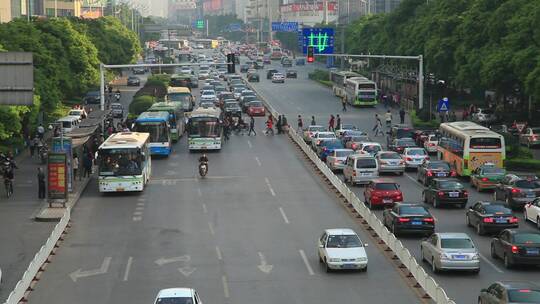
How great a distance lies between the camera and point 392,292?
105 feet

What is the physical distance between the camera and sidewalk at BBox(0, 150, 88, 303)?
36.6 meters

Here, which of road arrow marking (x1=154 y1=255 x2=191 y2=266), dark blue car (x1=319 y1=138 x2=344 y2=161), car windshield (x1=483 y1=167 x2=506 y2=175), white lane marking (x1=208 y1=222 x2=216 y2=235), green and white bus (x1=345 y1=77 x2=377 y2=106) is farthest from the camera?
green and white bus (x1=345 y1=77 x2=377 y2=106)

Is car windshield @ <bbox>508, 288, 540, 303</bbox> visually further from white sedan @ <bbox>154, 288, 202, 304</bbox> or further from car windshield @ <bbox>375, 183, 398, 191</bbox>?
car windshield @ <bbox>375, 183, 398, 191</bbox>

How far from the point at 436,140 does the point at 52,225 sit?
101 ft

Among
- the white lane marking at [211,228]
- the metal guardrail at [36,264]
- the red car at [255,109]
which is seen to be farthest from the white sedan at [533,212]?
the red car at [255,109]

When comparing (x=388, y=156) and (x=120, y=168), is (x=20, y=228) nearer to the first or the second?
(x=120, y=168)

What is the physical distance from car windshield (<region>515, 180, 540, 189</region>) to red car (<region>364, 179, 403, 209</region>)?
4.97 metres

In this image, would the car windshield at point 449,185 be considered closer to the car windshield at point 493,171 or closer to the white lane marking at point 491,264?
the car windshield at point 493,171

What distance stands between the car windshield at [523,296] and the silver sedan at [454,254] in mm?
7036

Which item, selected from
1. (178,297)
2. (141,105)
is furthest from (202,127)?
(178,297)

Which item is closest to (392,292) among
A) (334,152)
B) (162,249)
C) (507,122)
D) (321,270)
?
(321,270)

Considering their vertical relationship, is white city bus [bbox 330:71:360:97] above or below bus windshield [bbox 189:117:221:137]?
above

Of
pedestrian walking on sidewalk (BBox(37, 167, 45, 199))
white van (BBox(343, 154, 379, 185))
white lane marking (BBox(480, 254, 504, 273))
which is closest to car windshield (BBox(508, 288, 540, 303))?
white lane marking (BBox(480, 254, 504, 273))

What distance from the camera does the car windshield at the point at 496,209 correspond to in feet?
133
